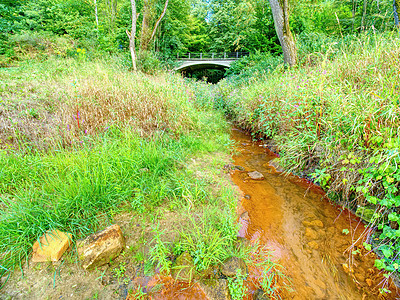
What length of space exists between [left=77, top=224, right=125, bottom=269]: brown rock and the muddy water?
1.33m

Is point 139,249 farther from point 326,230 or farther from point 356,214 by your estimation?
→ point 356,214

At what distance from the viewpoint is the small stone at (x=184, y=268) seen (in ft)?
5.09

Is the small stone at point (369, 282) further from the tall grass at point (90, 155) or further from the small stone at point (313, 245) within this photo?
the tall grass at point (90, 155)

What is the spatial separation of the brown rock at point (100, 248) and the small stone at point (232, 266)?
3.17ft

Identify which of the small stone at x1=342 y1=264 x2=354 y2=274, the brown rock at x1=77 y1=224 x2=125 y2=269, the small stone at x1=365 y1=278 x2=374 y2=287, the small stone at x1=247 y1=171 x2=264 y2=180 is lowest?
the small stone at x1=342 y1=264 x2=354 y2=274

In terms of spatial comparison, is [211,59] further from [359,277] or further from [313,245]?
[359,277]

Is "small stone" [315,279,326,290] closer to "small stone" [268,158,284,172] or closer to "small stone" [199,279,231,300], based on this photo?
"small stone" [199,279,231,300]

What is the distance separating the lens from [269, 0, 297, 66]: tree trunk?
277 inches

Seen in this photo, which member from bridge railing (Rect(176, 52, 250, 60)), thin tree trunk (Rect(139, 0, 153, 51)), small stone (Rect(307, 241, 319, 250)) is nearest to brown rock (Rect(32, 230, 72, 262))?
small stone (Rect(307, 241, 319, 250))

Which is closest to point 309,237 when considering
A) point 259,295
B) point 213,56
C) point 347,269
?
point 347,269

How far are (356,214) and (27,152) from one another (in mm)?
4650

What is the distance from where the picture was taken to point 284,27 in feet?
23.5

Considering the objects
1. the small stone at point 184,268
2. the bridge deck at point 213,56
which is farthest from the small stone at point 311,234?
the bridge deck at point 213,56

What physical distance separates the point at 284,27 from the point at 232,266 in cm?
854
